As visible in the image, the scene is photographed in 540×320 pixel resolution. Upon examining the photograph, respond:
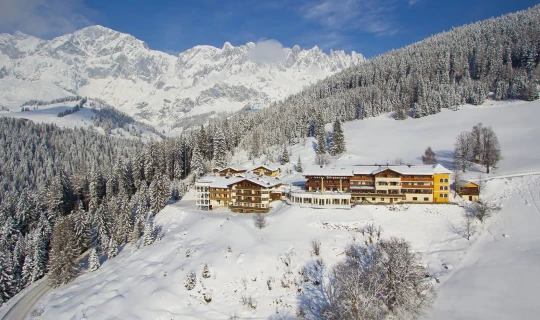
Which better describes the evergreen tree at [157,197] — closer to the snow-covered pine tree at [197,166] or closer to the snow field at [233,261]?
the snow field at [233,261]

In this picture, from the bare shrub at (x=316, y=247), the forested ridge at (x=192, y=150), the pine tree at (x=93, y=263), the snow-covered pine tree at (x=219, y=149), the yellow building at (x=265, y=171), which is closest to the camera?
the bare shrub at (x=316, y=247)

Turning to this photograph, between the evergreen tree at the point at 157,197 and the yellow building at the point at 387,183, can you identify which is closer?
the yellow building at the point at 387,183

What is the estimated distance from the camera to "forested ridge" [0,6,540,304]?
62.1 m

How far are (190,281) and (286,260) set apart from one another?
1409 cm

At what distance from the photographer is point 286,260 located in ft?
154

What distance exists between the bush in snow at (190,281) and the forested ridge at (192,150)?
1602 cm

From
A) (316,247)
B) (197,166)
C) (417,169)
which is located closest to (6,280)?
(197,166)

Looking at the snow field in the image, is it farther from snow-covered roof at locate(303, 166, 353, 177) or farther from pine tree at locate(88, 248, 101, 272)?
snow-covered roof at locate(303, 166, 353, 177)

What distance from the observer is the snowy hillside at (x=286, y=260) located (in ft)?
124

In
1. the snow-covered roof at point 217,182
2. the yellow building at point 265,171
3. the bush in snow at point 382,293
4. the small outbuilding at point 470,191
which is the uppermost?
the yellow building at point 265,171

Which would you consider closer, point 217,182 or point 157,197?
point 217,182

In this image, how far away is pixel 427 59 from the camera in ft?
511

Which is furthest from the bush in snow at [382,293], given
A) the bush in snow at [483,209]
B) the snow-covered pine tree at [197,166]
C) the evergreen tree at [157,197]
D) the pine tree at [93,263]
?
the snow-covered pine tree at [197,166]

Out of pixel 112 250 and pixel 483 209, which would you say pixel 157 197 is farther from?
pixel 483 209
